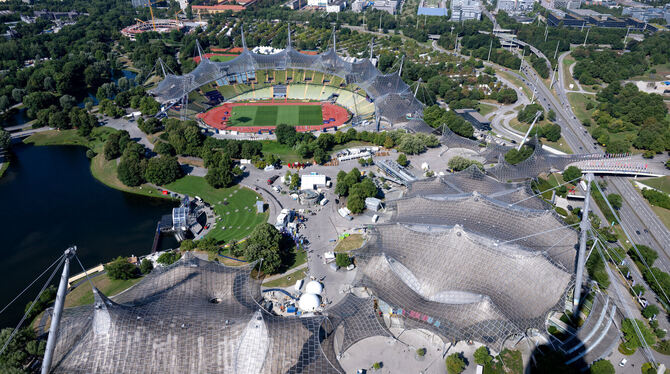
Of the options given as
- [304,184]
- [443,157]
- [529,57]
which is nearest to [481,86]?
[529,57]

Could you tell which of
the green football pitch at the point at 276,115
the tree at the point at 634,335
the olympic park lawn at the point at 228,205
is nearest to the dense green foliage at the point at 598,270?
the tree at the point at 634,335

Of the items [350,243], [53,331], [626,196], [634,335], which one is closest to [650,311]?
[634,335]

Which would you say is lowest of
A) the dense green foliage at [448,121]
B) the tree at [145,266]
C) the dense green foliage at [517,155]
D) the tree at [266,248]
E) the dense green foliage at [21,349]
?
the tree at [145,266]

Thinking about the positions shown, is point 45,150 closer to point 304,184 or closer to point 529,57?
point 304,184

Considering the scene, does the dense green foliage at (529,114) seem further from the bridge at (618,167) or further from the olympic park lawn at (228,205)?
the olympic park lawn at (228,205)

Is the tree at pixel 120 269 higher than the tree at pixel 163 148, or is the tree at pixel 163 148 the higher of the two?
the tree at pixel 163 148

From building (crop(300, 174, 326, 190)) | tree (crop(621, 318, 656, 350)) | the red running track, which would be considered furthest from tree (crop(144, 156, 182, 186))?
tree (crop(621, 318, 656, 350))

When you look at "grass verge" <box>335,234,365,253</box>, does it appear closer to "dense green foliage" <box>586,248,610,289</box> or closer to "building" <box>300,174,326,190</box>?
"building" <box>300,174,326,190</box>
